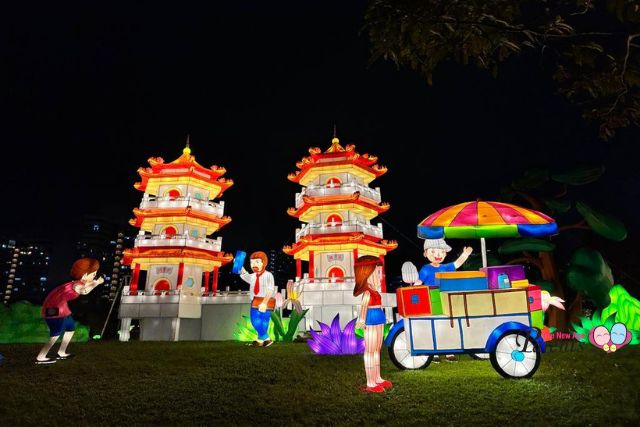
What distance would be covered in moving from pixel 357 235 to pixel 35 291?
4091 inches

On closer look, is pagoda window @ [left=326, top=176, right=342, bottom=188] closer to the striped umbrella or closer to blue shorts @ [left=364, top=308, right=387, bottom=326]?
the striped umbrella

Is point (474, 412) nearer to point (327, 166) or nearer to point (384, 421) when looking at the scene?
point (384, 421)

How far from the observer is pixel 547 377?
7246 millimetres

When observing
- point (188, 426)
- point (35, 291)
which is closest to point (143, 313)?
point (188, 426)

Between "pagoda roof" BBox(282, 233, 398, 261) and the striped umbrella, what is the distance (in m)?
15.5

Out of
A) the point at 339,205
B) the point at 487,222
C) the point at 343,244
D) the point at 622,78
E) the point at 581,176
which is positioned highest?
the point at 339,205

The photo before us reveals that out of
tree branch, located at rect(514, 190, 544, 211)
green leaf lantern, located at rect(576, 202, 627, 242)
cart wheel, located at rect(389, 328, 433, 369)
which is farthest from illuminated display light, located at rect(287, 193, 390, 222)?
cart wheel, located at rect(389, 328, 433, 369)

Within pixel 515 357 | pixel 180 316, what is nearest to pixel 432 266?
pixel 515 357

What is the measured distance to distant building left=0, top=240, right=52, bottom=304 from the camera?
321 ft

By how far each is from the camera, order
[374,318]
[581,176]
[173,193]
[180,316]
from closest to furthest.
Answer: [374,318], [581,176], [180,316], [173,193]

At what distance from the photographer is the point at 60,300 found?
923cm

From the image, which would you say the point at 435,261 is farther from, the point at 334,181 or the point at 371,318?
the point at 334,181

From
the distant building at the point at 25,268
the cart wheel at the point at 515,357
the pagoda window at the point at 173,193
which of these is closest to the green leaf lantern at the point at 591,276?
the cart wheel at the point at 515,357

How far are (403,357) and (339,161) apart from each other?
1977 centimetres
